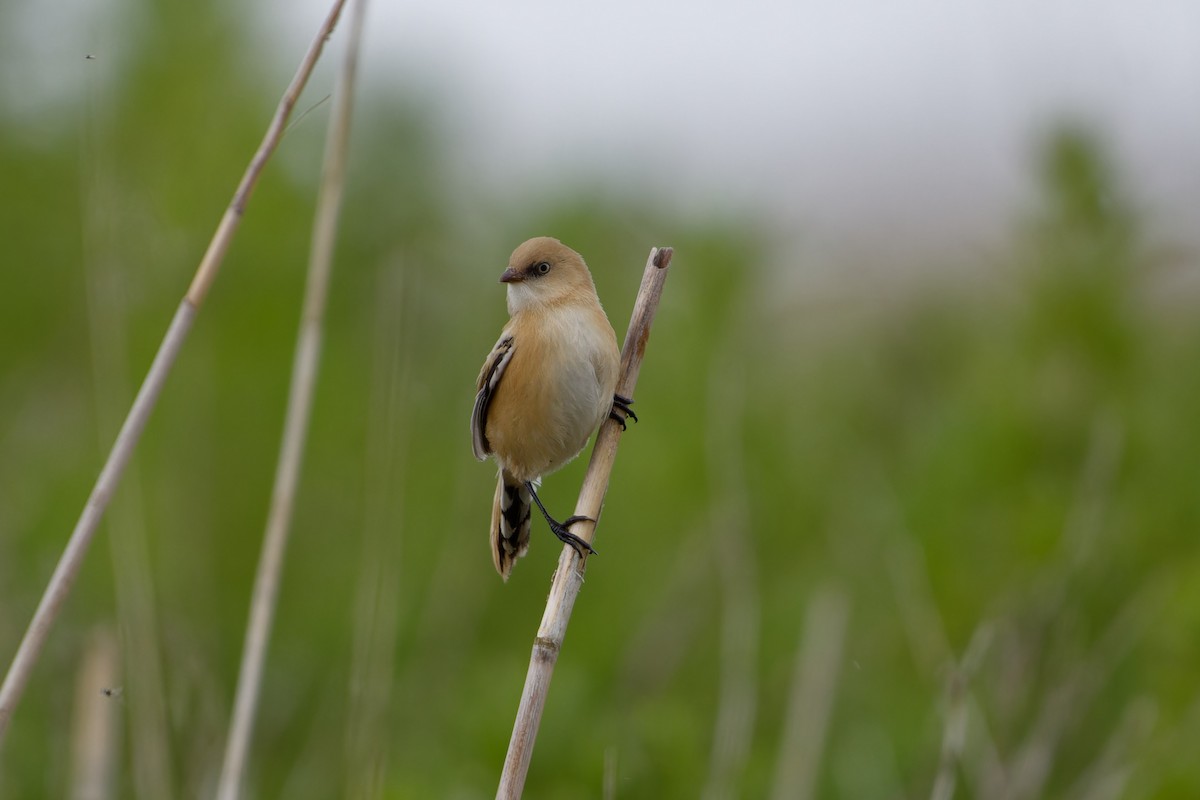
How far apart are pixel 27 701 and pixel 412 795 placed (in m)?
2.32

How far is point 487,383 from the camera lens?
2.72 meters

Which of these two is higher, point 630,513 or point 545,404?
point 630,513

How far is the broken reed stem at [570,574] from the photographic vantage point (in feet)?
5.91

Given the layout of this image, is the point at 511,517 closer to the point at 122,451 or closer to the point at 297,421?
the point at 297,421

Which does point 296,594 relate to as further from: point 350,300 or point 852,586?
point 852,586

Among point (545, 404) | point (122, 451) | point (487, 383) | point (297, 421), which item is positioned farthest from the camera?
point (487, 383)

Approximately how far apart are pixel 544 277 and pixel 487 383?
27 cm

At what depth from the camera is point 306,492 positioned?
492 cm

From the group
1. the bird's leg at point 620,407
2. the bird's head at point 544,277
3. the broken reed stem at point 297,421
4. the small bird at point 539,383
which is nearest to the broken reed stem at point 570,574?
the bird's leg at point 620,407

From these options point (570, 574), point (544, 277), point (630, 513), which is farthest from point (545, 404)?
point (630, 513)

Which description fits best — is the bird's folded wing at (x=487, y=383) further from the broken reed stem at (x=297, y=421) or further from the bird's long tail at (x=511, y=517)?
the broken reed stem at (x=297, y=421)

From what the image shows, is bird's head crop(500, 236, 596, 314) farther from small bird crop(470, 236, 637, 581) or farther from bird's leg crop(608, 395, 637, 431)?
bird's leg crop(608, 395, 637, 431)

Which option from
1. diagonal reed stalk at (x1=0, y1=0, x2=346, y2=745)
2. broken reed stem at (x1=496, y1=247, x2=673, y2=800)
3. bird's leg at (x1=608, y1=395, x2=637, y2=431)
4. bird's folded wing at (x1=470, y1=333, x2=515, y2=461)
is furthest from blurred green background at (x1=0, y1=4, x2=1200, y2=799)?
diagonal reed stalk at (x1=0, y1=0, x2=346, y2=745)

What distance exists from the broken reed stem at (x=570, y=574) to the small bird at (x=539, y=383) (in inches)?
6.6
